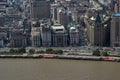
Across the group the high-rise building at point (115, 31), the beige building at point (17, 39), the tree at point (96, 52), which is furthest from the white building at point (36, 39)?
the high-rise building at point (115, 31)

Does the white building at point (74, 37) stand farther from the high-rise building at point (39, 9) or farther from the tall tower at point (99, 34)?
the high-rise building at point (39, 9)

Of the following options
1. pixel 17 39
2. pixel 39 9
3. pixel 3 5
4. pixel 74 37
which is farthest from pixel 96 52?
pixel 3 5

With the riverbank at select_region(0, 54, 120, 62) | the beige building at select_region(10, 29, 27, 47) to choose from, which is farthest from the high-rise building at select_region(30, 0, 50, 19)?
the riverbank at select_region(0, 54, 120, 62)

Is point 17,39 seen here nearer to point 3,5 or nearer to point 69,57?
point 69,57

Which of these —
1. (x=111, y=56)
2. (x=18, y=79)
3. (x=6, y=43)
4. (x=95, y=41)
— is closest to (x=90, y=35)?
(x=95, y=41)

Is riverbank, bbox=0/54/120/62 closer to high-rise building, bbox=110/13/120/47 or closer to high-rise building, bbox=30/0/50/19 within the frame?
high-rise building, bbox=110/13/120/47

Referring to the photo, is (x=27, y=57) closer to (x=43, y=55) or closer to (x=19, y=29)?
(x=43, y=55)
